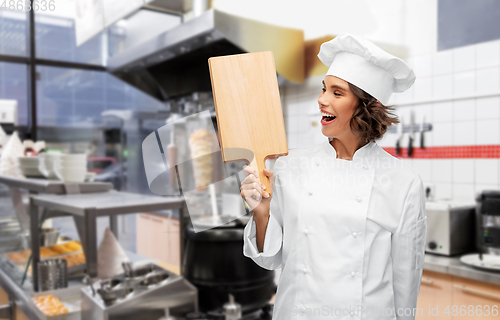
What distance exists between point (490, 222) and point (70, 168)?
6.61 feet

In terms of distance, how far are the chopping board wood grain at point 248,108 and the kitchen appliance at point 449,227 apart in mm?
1446

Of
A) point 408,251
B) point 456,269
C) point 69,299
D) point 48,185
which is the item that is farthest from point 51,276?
point 456,269

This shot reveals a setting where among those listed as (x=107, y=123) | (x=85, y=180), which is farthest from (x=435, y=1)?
(x=107, y=123)

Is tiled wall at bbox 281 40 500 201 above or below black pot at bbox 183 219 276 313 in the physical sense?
above

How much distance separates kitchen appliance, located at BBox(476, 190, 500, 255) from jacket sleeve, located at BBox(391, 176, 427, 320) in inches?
49.1

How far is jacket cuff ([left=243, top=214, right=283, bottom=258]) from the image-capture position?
912 millimetres

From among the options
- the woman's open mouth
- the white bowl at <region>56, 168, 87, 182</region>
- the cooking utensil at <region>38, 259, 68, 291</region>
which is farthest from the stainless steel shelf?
the woman's open mouth

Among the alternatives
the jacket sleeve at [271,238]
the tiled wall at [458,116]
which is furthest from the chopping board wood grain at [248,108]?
the tiled wall at [458,116]

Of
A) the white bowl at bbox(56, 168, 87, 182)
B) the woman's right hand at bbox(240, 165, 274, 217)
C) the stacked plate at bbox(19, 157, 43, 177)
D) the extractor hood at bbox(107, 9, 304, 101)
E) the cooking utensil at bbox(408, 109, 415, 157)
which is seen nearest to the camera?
the woman's right hand at bbox(240, 165, 274, 217)

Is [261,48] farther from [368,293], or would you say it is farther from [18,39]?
[368,293]

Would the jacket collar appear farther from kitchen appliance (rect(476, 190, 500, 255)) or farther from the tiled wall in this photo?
the tiled wall

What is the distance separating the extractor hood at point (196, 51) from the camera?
247 centimetres

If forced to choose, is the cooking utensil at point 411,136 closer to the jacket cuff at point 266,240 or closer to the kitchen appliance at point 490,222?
the kitchen appliance at point 490,222

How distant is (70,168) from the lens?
1.83 meters
